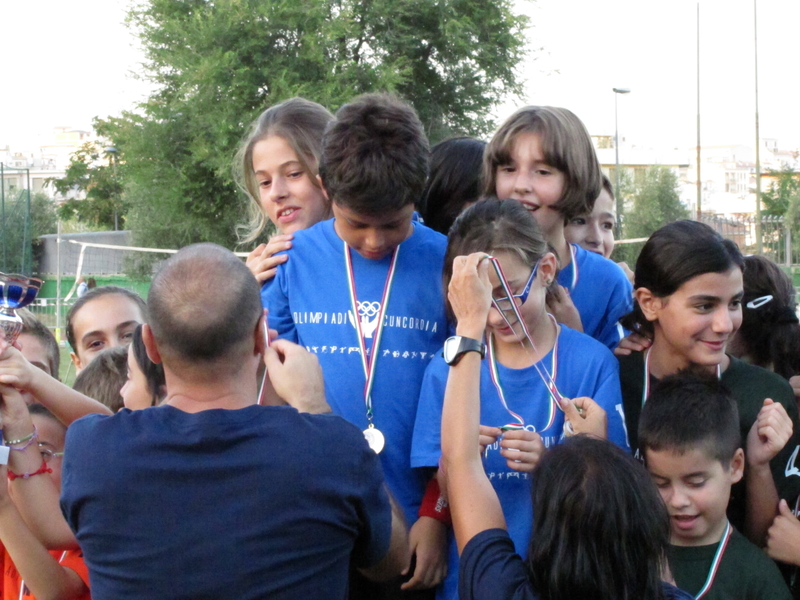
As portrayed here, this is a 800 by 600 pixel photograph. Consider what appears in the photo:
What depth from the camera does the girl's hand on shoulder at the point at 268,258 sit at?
2.92m

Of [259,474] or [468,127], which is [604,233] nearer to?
[259,474]

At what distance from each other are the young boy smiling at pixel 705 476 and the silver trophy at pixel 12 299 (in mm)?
2088

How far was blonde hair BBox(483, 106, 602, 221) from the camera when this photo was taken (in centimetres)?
322

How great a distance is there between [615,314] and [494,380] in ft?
2.82

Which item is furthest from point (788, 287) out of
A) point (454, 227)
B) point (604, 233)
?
point (454, 227)

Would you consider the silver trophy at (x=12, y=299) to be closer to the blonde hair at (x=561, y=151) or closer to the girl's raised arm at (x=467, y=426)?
the girl's raised arm at (x=467, y=426)

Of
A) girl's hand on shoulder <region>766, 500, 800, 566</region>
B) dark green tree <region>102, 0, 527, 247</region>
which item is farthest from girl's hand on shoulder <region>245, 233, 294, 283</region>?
dark green tree <region>102, 0, 527, 247</region>

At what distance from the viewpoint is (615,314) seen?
336 centimetres

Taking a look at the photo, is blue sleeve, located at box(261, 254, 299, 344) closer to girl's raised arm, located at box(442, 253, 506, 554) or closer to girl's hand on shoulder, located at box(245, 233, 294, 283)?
girl's hand on shoulder, located at box(245, 233, 294, 283)

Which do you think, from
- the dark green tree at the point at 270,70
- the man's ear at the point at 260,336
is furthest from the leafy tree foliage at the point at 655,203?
the man's ear at the point at 260,336

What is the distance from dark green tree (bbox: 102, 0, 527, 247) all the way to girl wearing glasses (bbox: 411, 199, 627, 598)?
67.0 ft

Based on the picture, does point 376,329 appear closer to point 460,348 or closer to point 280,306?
point 280,306

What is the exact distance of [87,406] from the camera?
2.75 m

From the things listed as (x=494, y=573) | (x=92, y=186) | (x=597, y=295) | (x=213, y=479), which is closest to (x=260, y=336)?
(x=213, y=479)
